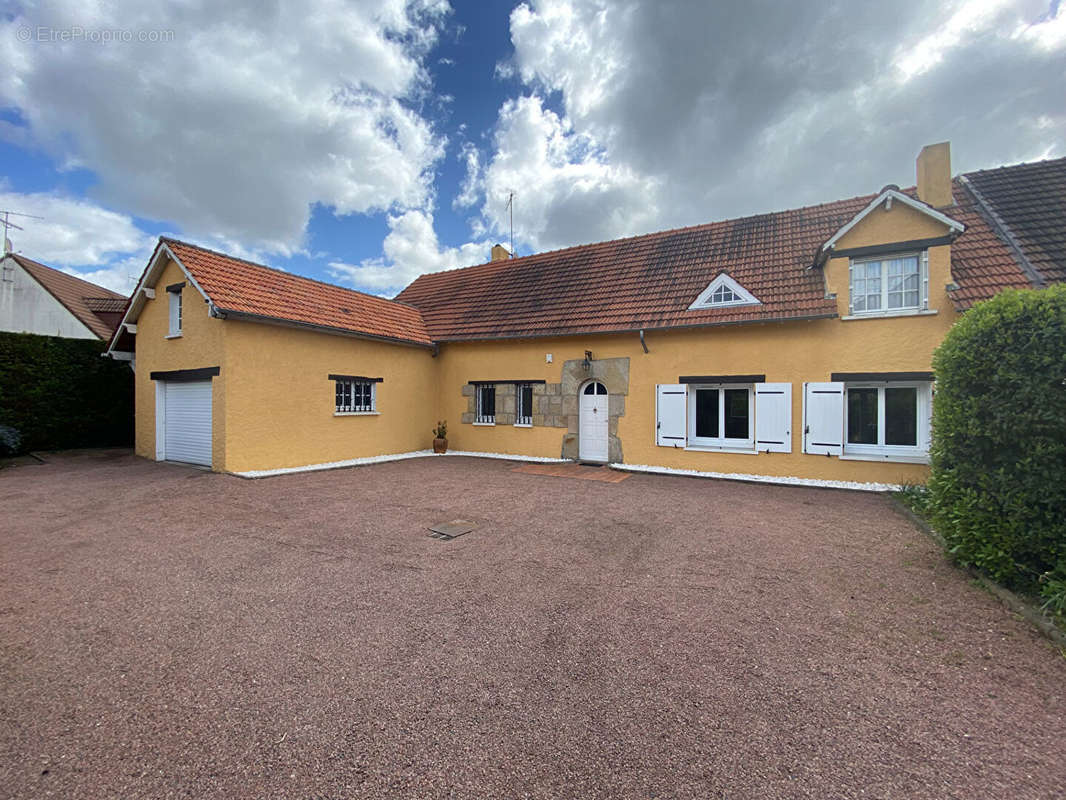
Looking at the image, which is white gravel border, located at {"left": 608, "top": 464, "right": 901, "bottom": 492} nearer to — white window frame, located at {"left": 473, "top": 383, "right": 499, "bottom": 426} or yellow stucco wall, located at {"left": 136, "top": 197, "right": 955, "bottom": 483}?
yellow stucco wall, located at {"left": 136, "top": 197, "right": 955, "bottom": 483}

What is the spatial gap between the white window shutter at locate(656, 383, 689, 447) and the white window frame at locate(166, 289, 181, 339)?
39.0ft

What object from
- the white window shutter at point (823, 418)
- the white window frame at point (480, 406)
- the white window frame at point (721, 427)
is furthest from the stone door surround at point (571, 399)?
the white window shutter at point (823, 418)

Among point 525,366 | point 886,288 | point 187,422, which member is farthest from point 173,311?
point 886,288

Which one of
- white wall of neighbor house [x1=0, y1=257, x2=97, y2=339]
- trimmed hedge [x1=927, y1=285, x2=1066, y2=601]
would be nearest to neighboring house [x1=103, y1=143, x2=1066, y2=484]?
trimmed hedge [x1=927, y1=285, x2=1066, y2=601]

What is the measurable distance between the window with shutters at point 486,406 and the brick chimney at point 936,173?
1137cm

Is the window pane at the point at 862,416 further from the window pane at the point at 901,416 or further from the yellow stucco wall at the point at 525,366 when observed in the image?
the yellow stucco wall at the point at 525,366

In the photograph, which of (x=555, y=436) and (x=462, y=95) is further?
(x=462, y=95)

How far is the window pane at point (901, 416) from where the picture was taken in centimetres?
880

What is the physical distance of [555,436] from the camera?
482 inches

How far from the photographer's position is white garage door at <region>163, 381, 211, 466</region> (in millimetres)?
10359

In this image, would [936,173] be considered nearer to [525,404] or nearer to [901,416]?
[901,416]

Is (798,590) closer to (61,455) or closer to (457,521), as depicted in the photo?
(457,521)

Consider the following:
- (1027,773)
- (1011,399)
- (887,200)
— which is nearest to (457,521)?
(1027,773)

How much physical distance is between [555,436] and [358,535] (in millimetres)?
7022
